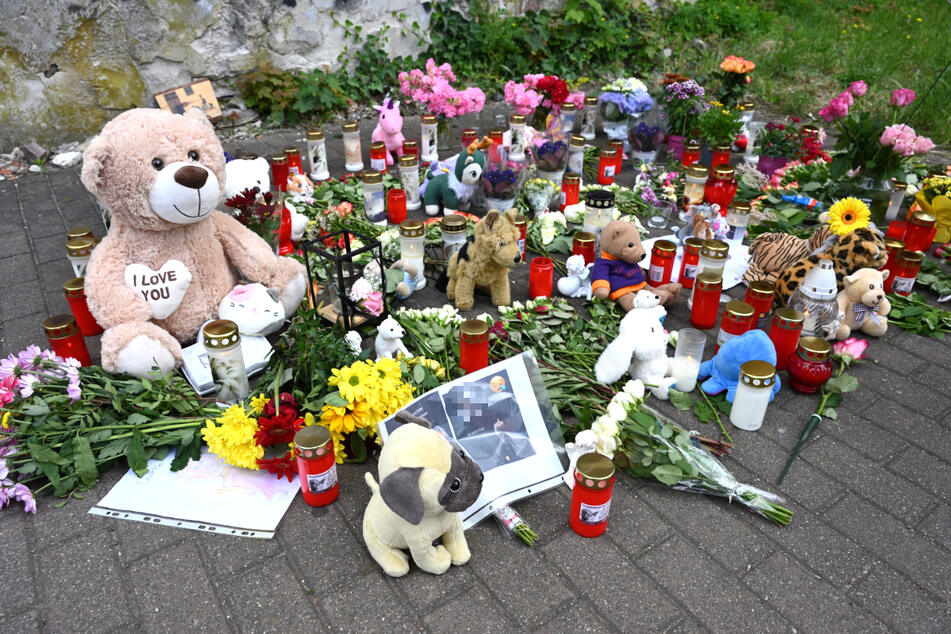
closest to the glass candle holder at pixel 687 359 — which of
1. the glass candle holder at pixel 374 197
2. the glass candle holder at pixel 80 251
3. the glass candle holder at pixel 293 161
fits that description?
the glass candle holder at pixel 374 197

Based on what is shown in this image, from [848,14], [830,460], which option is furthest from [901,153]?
[848,14]

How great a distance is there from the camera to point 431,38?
24.1ft

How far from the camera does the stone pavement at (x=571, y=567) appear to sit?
1.93 metres

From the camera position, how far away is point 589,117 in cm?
597

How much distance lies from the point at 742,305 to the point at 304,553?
2198 mm

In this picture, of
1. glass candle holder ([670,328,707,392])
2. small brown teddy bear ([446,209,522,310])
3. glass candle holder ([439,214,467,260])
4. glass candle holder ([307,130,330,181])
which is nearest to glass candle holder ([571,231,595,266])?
small brown teddy bear ([446,209,522,310])

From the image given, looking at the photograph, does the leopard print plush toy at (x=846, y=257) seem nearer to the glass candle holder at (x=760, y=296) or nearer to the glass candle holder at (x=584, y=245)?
the glass candle holder at (x=760, y=296)

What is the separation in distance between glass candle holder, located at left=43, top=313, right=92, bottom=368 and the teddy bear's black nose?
782 mm

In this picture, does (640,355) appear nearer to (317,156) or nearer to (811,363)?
(811,363)

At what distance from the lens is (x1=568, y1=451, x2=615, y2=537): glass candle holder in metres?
2.06

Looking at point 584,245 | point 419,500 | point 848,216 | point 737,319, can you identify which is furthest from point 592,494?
point 848,216

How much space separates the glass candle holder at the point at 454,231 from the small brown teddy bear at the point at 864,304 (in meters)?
2.00

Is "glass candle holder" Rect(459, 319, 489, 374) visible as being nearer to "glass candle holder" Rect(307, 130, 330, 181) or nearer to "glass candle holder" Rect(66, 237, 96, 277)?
"glass candle holder" Rect(66, 237, 96, 277)

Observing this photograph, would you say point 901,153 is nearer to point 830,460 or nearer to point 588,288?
point 588,288
